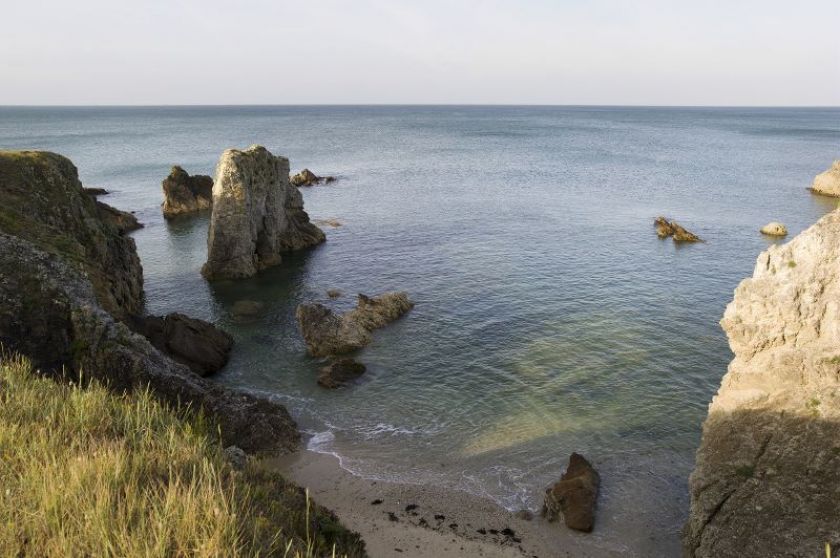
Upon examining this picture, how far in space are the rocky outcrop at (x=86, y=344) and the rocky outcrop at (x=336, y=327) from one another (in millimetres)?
8714

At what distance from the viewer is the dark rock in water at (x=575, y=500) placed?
744 inches

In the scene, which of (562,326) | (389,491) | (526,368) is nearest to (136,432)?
(389,491)

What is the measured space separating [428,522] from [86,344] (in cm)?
1504

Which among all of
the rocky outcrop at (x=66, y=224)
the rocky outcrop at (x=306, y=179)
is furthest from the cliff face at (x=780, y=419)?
the rocky outcrop at (x=306, y=179)

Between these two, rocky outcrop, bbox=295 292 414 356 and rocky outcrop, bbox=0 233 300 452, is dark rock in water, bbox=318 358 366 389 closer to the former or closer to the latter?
rocky outcrop, bbox=295 292 414 356

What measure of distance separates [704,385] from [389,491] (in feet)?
57.5

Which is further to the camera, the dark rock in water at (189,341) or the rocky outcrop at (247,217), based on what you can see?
the rocky outcrop at (247,217)

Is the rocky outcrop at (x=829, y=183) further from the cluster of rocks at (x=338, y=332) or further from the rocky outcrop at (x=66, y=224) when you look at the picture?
the rocky outcrop at (x=66, y=224)

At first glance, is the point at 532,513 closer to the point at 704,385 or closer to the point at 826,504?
the point at 826,504

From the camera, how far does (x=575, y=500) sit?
19.4m

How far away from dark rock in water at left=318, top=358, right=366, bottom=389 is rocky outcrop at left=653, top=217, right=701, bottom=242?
40216mm

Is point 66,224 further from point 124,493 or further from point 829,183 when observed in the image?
point 829,183

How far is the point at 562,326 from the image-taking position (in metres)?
35.1

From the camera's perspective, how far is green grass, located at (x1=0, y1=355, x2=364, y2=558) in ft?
21.6
